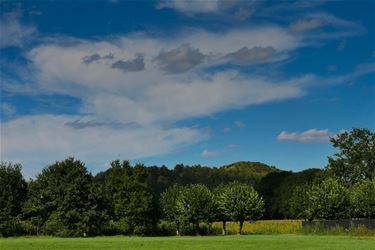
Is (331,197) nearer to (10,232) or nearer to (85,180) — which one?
(85,180)

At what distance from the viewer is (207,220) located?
86.7m

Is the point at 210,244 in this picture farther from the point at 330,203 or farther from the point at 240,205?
the point at 330,203

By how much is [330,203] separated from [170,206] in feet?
82.5

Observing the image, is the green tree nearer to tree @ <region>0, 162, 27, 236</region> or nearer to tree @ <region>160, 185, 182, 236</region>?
tree @ <region>160, 185, 182, 236</region>

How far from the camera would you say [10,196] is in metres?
76.1

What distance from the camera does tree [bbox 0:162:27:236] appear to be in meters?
74.1

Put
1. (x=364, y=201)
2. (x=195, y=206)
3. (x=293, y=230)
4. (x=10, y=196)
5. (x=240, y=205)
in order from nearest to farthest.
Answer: (x=10, y=196) < (x=364, y=201) < (x=195, y=206) < (x=293, y=230) < (x=240, y=205)

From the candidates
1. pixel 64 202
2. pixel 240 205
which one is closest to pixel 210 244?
pixel 64 202

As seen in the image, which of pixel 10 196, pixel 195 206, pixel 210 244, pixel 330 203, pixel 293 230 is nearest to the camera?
pixel 210 244

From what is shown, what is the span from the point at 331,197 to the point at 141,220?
96.9 feet

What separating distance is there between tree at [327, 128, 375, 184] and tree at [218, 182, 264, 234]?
37566 mm

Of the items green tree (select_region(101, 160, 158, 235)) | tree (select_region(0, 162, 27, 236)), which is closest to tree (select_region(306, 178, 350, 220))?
green tree (select_region(101, 160, 158, 235))

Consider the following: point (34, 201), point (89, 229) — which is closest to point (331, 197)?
point (89, 229)

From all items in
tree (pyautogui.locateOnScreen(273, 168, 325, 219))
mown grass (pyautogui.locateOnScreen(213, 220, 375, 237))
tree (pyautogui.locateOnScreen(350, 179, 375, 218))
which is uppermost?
tree (pyautogui.locateOnScreen(273, 168, 325, 219))
